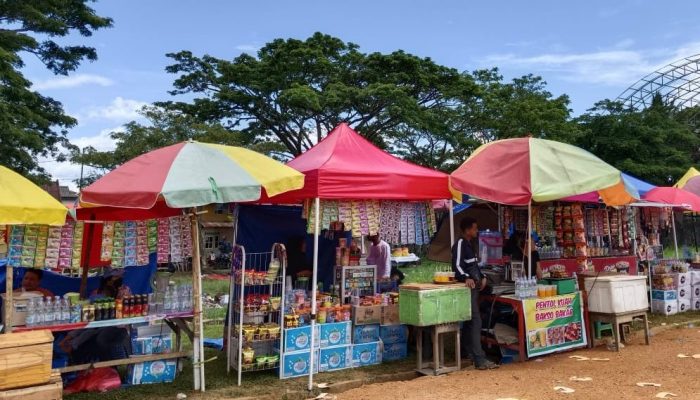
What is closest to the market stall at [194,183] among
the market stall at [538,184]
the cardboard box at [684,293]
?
the market stall at [538,184]

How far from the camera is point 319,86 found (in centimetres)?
2391

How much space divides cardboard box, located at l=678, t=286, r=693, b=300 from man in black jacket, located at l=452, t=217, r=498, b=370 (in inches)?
245

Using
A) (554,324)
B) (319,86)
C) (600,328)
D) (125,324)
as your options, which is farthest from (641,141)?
(125,324)

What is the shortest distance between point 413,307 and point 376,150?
2.33 metres

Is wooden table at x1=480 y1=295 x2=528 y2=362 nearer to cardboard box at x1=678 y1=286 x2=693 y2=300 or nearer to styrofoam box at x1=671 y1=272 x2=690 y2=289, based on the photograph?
styrofoam box at x1=671 y1=272 x2=690 y2=289

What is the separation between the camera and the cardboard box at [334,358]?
6.44 meters

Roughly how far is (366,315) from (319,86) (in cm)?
1847

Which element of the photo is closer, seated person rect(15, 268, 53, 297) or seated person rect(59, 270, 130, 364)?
seated person rect(59, 270, 130, 364)

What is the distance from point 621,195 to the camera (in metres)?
7.66

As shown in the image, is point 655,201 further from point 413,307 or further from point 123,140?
point 123,140

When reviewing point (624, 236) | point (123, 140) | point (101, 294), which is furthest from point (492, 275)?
point (123, 140)

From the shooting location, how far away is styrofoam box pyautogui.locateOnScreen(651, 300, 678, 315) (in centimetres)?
1022

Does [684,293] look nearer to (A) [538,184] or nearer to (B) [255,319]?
(A) [538,184]

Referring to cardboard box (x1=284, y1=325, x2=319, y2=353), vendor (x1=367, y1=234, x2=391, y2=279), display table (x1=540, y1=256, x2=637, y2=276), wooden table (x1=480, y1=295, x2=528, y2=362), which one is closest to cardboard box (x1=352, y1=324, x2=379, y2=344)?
cardboard box (x1=284, y1=325, x2=319, y2=353)
